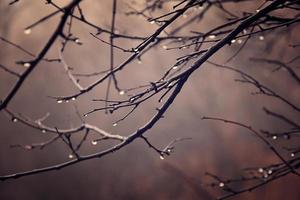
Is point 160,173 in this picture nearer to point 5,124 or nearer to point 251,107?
point 251,107

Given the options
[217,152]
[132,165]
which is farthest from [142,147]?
[217,152]

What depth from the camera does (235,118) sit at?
6020 mm

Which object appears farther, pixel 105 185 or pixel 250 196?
pixel 105 185

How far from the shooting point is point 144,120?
247 inches

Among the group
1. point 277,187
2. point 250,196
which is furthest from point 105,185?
point 277,187

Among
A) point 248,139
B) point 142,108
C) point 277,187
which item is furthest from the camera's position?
point 142,108

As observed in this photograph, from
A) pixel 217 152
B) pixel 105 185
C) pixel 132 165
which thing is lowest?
pixel 105 185

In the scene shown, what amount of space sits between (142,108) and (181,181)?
1446mm

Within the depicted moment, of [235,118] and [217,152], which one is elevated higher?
[235,118]

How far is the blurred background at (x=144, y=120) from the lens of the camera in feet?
19.1

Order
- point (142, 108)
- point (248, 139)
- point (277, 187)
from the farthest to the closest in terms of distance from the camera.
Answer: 1. point (142, 108)
2. point (248, 139)
3. point (277, 187)

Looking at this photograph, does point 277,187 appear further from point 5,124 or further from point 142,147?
point 5,124

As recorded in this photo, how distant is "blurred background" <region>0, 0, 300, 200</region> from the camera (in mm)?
5816

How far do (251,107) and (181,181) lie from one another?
1716mm
